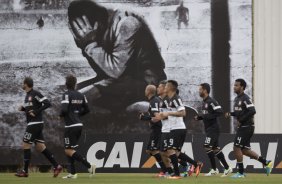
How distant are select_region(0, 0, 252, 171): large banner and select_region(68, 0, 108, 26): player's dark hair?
0.04 m

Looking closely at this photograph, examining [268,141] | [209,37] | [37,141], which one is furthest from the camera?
[209,37]

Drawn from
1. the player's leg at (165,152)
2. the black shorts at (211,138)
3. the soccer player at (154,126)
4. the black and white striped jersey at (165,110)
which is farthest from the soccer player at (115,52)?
the black and white striped jersey at (165,110)

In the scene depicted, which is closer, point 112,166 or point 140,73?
point 112,166

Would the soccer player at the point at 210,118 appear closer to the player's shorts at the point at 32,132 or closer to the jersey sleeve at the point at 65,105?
the jersey sleeve at the point at 65,105

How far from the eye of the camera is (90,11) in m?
29.8

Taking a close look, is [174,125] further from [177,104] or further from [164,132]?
[164,132]

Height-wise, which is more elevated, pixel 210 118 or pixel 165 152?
pixel 210 118

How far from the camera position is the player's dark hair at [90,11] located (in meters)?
29.8

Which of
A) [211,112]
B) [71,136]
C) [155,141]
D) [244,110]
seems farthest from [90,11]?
[244,110]

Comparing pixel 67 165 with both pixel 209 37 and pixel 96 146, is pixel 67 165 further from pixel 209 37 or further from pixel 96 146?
pixel 209 37

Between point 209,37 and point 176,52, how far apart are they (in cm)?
124

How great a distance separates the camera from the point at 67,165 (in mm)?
29453

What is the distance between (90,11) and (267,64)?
6344 mm

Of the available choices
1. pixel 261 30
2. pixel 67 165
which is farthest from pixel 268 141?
pixel 67 165
